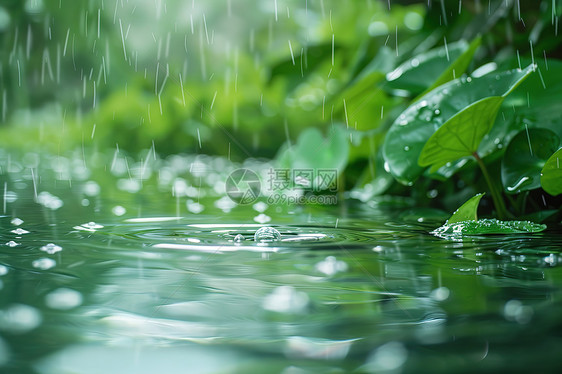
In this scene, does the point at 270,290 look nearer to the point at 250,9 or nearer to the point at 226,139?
the point at 226,139

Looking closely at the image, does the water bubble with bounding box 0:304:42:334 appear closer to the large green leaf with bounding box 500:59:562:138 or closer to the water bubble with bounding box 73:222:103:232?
the water bubble with bounding box 73:222:103:232

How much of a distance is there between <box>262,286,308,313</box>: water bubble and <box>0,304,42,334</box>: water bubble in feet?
0.53

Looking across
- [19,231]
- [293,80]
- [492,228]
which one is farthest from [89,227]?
[293,80]

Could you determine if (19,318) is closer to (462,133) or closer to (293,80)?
(462,133)

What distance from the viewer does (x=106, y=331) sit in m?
0.36

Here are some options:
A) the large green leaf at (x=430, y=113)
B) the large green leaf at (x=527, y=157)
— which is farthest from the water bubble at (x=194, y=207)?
the large green leaf at (x=527, y=157)

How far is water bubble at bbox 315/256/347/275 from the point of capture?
0.55 m

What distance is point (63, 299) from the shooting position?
0.43 m

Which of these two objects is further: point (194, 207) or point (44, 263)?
point (194, 207)

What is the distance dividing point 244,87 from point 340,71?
1214mm

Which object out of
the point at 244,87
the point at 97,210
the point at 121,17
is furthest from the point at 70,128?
the point at 97,210

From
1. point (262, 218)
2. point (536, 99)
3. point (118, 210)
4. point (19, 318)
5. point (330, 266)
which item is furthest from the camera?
point (118, 210)

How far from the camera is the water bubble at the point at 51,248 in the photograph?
25.3 inches

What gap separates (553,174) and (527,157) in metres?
0.09
